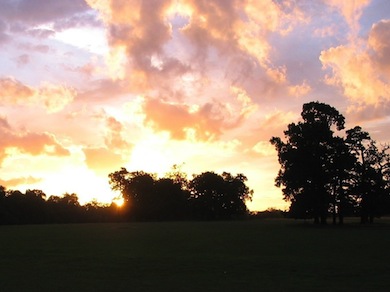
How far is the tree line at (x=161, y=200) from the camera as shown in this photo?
13562 centimetres

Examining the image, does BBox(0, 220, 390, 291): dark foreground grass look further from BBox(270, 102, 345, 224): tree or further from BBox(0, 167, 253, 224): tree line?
BBox(0, 167, 253, 224): tree line

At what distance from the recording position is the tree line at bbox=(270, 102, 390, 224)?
6594cm

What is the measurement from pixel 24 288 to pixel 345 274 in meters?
11.2

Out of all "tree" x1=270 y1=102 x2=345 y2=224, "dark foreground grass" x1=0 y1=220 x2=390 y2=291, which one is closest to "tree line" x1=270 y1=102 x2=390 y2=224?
"tree" x1=270 y1=102 x2=345 y2=224

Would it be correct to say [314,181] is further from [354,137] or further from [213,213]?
[213,213]

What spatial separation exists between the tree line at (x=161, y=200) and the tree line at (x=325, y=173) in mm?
73001

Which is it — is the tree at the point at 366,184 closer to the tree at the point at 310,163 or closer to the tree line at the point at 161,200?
the tree at the point at 310,163

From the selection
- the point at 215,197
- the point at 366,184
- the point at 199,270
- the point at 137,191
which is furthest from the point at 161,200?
the point at 199,270

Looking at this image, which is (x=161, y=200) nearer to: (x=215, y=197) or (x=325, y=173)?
(x=215, y=197)

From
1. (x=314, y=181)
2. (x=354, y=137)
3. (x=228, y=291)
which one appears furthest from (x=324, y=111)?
(x=228, y=291)

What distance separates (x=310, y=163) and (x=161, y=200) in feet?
253

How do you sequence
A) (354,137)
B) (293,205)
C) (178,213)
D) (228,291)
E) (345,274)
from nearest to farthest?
(228,291) < (345,274) < (293,205) < (354,137) < (178,213)

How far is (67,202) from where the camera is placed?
14588 cm

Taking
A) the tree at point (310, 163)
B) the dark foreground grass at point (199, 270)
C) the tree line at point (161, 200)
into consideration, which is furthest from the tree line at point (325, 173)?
the tree line at point (161, 200)
